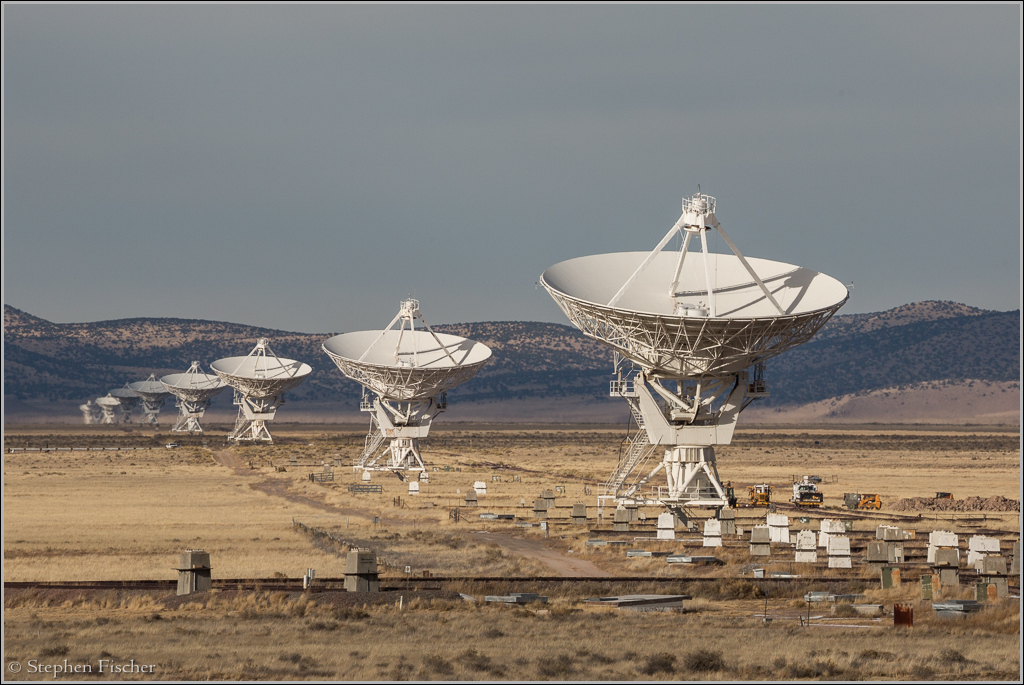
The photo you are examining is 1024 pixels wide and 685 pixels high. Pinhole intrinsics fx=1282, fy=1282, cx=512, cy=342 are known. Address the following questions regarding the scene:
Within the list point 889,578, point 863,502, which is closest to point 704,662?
point 889,578

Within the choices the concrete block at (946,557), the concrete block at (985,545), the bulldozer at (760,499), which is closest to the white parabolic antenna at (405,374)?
the bulldozer at (760,499)

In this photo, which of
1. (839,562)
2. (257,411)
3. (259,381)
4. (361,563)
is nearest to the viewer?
(361,563)

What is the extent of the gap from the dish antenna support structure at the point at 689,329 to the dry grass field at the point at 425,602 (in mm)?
3461

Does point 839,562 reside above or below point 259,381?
below

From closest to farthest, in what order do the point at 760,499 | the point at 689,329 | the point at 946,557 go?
the point at 946,557
the point at 689,329
the point at 760,499

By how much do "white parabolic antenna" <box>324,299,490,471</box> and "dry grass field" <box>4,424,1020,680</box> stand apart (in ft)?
24.9

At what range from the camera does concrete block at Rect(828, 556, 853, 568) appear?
113 ft

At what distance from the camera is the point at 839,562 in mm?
34625

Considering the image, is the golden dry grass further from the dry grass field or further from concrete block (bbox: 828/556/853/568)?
concrete block (bbox: 828/556/853/568)

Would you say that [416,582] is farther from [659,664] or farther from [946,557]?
[946,557]

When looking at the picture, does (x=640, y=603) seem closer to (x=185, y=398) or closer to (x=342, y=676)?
(x=342, y=676)

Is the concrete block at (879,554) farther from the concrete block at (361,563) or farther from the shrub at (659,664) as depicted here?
the shrub at (659,664)

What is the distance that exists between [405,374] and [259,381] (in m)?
44.9

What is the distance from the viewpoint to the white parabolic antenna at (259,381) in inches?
4719
